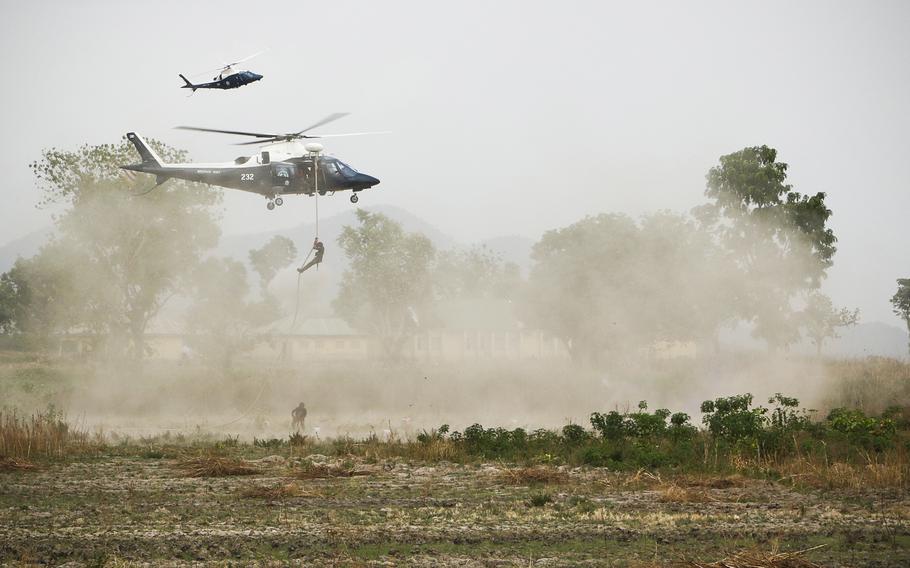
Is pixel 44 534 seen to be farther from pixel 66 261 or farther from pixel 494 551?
pixel 66 261

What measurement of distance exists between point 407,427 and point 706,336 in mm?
19696

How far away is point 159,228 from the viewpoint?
147ft

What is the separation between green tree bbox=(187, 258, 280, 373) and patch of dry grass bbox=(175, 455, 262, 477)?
27.3 meters

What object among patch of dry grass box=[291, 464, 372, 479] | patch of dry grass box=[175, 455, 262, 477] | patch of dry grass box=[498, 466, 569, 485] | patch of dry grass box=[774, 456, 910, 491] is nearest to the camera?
patch of dry grass box=[774, 456, 910, 491]

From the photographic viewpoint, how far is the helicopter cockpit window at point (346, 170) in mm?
27109

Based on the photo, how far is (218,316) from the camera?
50.0m

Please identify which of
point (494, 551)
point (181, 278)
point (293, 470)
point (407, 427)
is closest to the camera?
point (494, 551)

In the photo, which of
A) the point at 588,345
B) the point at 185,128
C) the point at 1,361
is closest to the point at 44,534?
the point at 185,128

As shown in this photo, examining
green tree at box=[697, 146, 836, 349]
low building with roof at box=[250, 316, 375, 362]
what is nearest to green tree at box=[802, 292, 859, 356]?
green tree at box=[697, 146, 836, 349]

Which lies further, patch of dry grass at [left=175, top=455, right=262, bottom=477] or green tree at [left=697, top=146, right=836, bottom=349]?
green tree at [left=697, top=146, right=836, bottom=349]

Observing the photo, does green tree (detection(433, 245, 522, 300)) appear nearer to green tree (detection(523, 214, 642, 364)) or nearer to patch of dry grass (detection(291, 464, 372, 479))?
green tree (detection(523, 214, 642, 364))

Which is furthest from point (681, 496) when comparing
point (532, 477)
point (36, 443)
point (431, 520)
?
point (36, 443)

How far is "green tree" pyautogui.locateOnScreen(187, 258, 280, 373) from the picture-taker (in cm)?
4859

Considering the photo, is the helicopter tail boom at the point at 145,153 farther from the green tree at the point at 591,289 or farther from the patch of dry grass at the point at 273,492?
the green tree at the point at 591,289
